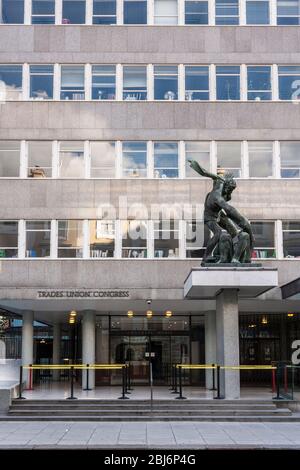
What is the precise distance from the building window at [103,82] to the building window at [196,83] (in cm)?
302

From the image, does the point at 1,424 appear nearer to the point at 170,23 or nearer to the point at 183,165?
the point at 183,165

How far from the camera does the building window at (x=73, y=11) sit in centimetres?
2970

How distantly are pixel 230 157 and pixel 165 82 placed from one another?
162 inches

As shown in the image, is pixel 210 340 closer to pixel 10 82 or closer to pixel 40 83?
pixel 40 83

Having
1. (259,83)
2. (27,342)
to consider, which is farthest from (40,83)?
(27,342)

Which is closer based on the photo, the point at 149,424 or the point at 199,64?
the point at 149,424

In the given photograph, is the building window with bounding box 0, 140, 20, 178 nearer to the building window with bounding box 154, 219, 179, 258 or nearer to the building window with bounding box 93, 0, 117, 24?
the building window with bounding box 154, 219, 179, 258

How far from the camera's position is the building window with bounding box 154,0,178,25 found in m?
29.6

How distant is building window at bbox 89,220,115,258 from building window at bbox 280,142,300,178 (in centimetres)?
724

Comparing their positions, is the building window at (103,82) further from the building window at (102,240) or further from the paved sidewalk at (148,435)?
the paved sidewalk at (148,435)

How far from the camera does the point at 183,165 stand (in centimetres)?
2830
